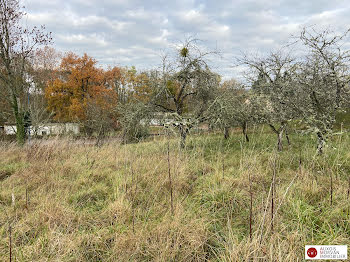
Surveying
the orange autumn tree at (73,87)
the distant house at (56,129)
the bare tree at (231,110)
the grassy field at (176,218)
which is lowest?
the grassy field at (176,218)

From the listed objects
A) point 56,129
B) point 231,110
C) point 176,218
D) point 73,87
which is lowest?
point 176,218

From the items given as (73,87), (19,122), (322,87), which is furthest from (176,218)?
(73,87)

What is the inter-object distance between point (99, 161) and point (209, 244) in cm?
397

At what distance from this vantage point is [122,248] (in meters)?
1.93

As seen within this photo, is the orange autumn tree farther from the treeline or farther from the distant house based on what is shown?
the treeline

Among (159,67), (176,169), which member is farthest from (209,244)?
(159,67)

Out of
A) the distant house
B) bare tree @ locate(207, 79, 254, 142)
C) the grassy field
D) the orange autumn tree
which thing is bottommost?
the grassy field

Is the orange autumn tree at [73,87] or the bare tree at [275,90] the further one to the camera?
the orange autumn tree at [73,87]

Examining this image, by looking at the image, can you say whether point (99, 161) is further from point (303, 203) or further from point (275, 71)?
point (275, 71)

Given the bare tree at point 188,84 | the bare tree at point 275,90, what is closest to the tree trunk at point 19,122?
the bare tree at point 188,84

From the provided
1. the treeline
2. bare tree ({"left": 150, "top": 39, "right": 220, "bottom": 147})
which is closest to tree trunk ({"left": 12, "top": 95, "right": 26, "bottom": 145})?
the treeline

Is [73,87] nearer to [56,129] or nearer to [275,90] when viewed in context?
[56,129]

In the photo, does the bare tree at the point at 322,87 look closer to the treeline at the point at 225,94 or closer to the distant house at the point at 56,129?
the treeline at the point at 225,94

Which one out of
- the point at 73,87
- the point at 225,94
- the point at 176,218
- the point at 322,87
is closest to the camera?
the point at 176,218
